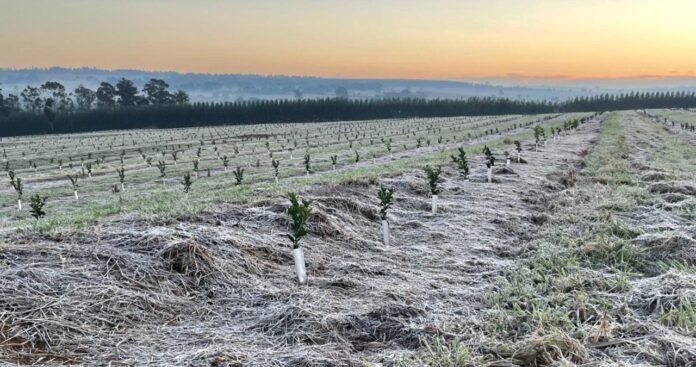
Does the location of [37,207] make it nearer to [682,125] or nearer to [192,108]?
[682,125]

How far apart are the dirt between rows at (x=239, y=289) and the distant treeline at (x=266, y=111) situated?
361ft

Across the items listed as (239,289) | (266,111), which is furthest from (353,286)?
(266,111)

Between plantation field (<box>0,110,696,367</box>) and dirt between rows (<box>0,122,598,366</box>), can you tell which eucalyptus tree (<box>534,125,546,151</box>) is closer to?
plantation field (<box>0,110,696,367</box>)

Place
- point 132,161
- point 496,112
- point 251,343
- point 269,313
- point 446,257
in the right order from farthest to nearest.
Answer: point 496,112, point 132,161, point 446,257, point 269,313, point 251,343

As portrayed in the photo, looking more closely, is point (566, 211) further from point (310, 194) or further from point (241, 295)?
point (241, 295)

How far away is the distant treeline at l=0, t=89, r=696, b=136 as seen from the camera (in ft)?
342

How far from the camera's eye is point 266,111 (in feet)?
388

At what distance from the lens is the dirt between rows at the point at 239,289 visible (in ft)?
13.9

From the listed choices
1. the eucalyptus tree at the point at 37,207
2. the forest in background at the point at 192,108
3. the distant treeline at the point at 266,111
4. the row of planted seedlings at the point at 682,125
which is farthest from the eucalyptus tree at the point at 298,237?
the distant treeline at the point at 266,111

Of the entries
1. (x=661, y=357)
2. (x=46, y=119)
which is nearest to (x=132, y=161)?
(x=661, y=357)

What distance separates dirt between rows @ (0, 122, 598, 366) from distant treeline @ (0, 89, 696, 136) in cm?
11000

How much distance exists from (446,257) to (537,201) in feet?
17.7

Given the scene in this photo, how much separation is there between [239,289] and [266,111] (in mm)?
115444

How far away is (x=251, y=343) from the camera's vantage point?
175 inches
